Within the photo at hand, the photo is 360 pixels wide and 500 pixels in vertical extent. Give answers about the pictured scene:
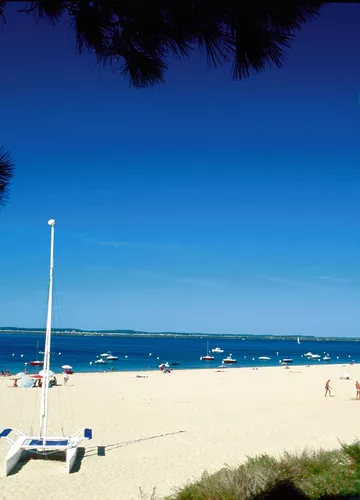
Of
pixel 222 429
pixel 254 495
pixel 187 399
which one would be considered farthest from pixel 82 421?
pixel 254 495

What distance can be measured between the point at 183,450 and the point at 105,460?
7.48ft

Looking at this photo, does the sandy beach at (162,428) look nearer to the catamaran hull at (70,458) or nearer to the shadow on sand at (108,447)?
the shadow on sand at (108,447)

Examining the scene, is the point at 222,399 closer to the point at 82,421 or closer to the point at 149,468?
the point at 82,421

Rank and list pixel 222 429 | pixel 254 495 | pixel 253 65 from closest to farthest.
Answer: pixel 253 65, pixel 254 495, pixel 222 429

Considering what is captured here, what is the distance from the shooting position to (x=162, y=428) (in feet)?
54.2

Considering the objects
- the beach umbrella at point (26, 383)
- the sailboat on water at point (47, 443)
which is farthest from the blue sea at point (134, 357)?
the sailboat on water at point (47, 443)

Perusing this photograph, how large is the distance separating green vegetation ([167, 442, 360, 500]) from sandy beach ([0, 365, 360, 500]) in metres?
2.85

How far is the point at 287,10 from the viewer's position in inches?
132

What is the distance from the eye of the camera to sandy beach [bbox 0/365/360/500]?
1059 cm

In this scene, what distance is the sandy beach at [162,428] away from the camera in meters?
10.6

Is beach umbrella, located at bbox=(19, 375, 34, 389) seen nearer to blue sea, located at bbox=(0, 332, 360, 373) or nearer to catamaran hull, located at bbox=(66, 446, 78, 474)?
blue sea, located at bbox=(0, 332, 360, 373)

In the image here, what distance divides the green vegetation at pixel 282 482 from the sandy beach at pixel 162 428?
9.34 ft

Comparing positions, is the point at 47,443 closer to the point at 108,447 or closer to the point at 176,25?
the point at 108,447

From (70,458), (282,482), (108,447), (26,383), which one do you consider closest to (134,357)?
(26,383)
